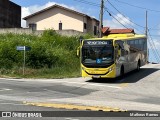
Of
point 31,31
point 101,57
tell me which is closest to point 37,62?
point 101,57

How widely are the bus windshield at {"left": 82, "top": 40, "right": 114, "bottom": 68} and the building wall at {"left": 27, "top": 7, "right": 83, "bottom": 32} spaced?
1496 inches

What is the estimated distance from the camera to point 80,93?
22562 millimetres

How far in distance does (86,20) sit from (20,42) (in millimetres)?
28269

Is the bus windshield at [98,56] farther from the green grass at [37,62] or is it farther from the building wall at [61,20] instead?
the building wall at [61,20]

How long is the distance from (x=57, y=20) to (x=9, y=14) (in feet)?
29.7

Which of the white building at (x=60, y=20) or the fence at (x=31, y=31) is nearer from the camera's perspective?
the fence at (x=31, y=31)

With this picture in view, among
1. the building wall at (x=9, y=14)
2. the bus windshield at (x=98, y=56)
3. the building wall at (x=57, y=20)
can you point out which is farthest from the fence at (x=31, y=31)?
the bus windshield at (x=98, y=56)

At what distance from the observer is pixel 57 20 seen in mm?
68250

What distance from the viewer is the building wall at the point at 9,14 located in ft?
222

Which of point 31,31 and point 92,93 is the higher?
point 31,31

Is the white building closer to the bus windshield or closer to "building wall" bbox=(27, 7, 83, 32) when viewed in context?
"building wall" bbox=(27, 7, 83, 32)

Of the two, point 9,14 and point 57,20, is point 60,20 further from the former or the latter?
point 9,14

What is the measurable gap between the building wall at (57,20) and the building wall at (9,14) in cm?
387

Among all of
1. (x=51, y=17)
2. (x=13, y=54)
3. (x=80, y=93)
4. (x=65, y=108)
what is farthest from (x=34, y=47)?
(x=51, y=17)
